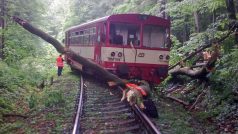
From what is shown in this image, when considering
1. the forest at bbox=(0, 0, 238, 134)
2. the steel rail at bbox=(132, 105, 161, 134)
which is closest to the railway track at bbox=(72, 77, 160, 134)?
the steel rail at bbox=(132, 105, 161, 134)

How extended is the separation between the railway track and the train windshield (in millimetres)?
2410

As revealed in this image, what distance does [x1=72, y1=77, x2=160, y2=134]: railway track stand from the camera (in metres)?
8.26

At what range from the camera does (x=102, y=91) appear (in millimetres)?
14789

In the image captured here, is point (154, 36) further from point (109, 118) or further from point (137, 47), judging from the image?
point (109, 118)

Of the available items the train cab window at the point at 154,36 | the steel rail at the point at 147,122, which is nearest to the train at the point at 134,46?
the train cab window at the point at 154,36

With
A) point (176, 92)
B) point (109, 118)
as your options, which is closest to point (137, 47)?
point (176, 92)

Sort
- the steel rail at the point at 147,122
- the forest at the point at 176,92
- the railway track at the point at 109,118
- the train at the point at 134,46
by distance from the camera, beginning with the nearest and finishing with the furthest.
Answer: the steel rail at the point at 147,122
the railway track at the point at 109,118
the forest at the point at 176,92
the train at the point at 134,46

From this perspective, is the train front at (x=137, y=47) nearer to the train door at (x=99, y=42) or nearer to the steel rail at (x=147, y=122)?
the train door at (x=99, y=42)

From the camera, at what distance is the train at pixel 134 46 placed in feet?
46.2

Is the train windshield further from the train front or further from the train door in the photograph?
the train door

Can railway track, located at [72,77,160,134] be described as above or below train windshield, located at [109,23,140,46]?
below

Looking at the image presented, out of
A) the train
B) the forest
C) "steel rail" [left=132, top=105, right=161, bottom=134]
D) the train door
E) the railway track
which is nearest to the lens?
"steel rail" [left=132, top=105, right=161, bottom=134]

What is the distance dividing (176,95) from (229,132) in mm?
5702

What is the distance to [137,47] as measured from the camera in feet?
47.0
